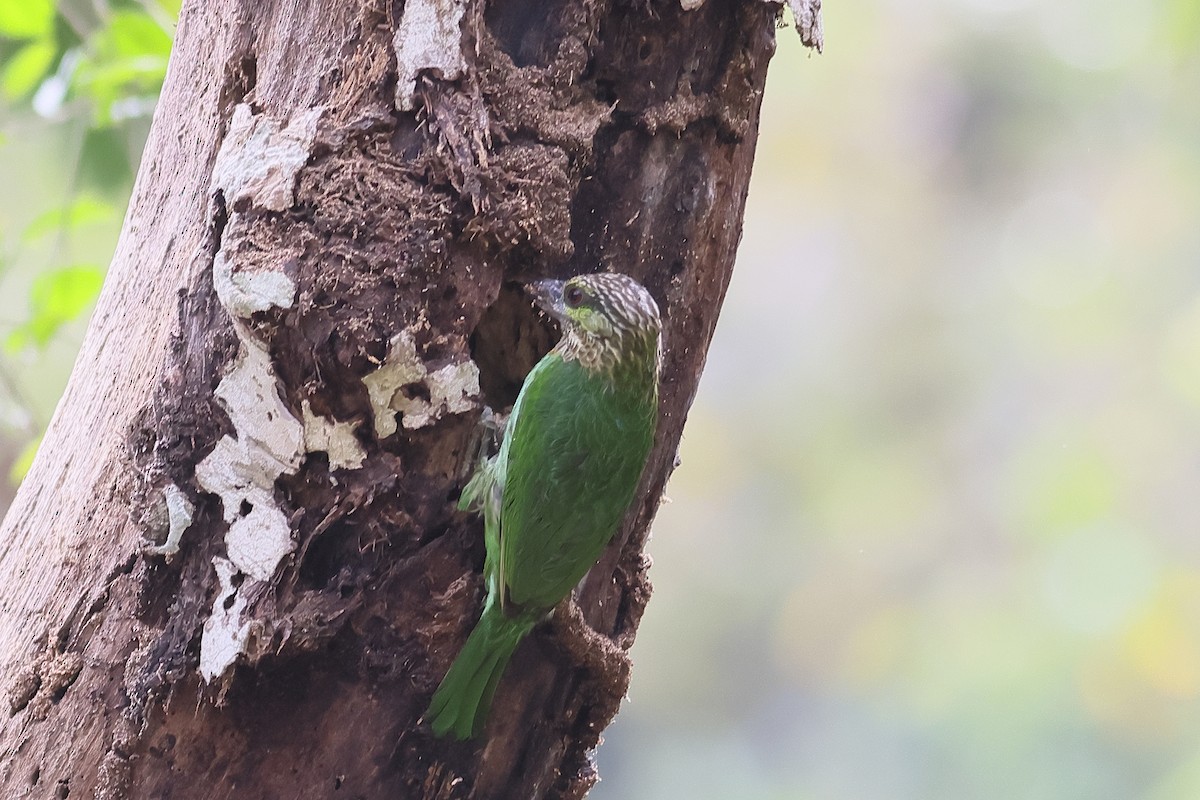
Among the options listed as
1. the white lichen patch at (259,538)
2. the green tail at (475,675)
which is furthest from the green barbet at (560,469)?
the white lichen patch at (259,538)

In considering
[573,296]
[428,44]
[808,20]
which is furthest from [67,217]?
[808,20]

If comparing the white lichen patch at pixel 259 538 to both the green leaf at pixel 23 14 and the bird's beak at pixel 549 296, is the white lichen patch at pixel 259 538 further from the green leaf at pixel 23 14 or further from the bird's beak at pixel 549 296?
the green leaf at pixel 23 14

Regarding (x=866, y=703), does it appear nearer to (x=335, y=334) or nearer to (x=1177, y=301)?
(x=1177, y=301)

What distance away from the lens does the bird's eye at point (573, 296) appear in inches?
66.4

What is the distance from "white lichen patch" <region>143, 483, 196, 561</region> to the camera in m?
1.50

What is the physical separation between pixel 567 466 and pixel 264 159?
726 millimetres

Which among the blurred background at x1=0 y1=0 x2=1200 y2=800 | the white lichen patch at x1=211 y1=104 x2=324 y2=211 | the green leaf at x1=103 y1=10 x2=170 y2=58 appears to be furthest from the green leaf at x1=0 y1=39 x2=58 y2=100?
the blurred background at x1=0 y1=0 x2=1200 y2=800

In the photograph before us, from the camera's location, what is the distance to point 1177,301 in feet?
13.9

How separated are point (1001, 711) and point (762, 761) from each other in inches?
40.8

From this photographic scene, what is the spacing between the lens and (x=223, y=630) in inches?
57.8


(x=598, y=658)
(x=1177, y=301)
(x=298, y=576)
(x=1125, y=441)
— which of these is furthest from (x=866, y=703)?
(x=298, y=576)

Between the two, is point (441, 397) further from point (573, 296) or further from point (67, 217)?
point (67, 217)

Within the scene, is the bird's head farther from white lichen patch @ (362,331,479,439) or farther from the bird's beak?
white lichen patch @ (362,331,479,439)

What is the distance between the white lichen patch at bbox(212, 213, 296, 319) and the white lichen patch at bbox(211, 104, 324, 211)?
11cm
